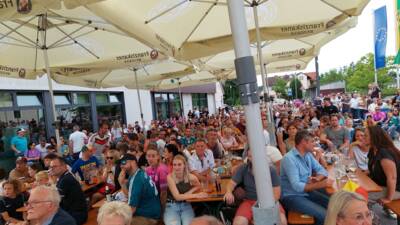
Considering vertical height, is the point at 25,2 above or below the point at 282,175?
above

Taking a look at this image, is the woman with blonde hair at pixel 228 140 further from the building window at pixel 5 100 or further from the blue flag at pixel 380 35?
the blue flag at pixel 380 35

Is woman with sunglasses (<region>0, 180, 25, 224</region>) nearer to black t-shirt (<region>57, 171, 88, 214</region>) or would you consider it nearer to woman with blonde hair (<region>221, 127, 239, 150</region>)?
black t-shirt (<region>57, 171, 88, 214</region>)

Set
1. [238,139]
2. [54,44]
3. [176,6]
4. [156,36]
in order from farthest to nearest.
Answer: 1. [238,139]
2. [54,44]
3. [176,6]
4. [156,36]

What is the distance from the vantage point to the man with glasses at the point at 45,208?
10.7 feet

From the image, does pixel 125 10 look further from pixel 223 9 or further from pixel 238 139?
pixel 238 139

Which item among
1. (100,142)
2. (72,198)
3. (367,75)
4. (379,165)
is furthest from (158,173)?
(367,75)

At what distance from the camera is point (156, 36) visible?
5078 mm

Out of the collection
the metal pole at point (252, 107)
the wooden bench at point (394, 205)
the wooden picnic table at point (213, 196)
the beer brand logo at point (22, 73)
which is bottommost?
the wooden bench at point (394, 205)

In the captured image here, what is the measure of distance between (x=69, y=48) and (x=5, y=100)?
6449mm

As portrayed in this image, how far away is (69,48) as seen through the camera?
7.92m

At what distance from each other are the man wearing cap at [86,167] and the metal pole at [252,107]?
4.98 m

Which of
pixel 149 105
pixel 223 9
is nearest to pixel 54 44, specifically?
pixel 223 9

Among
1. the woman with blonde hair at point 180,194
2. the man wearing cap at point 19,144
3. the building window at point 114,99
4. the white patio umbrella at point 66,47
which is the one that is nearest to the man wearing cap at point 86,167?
the white patio umbrella at point 66,47

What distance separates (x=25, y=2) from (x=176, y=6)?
2.80 metres
